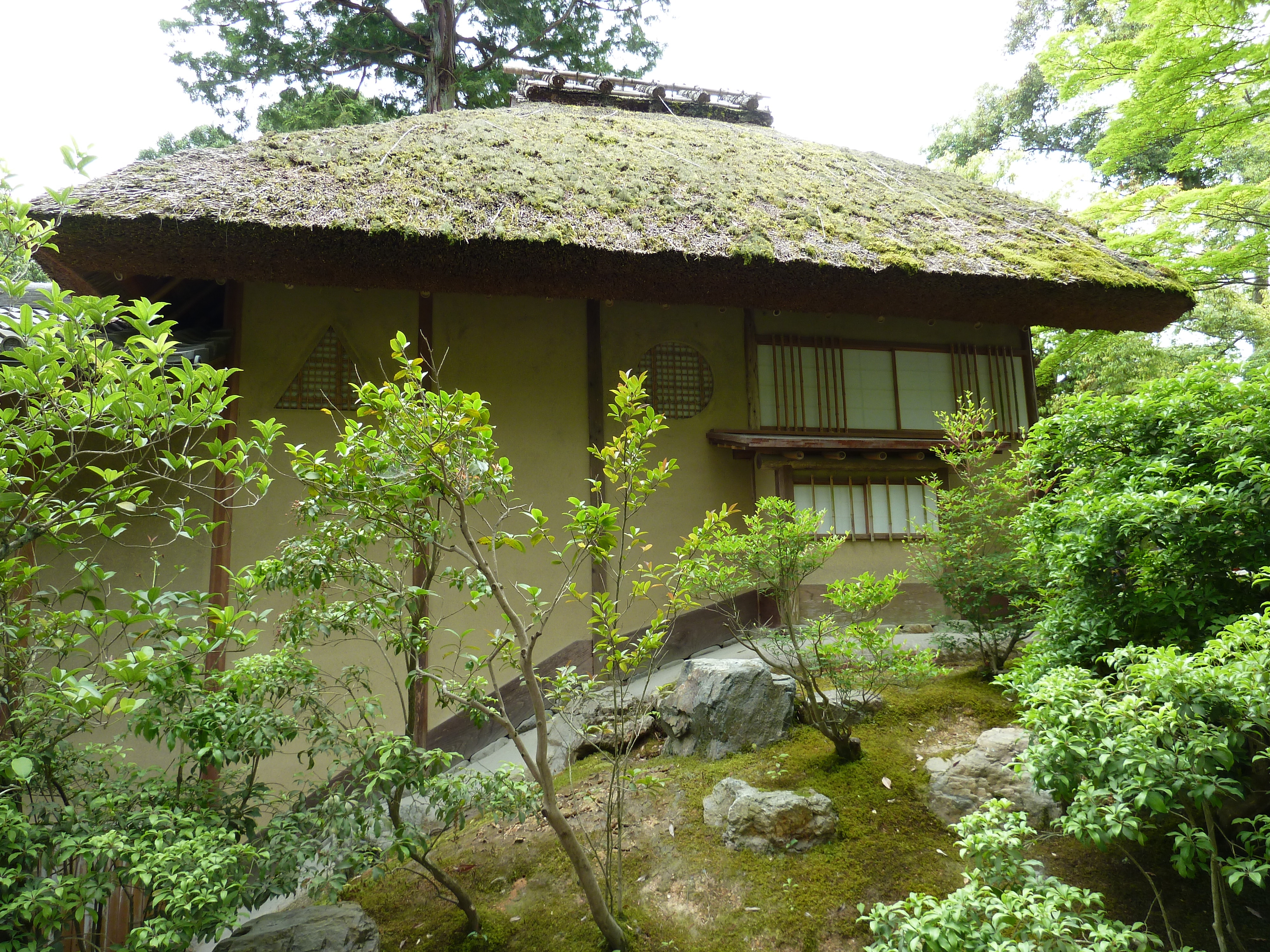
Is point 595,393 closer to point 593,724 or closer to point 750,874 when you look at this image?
point 593,724

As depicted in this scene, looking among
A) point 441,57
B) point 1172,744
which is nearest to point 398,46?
point 441,57

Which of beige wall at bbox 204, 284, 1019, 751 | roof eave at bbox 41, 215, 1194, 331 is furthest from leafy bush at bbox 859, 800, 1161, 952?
roof eave at bbox 41, 215, 1194, 331

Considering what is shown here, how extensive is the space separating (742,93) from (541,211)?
6116mm

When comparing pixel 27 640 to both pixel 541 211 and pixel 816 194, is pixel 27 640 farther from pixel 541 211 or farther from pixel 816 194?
pixel 816 194

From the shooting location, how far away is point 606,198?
604cm

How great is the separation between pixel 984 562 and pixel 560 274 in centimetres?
367

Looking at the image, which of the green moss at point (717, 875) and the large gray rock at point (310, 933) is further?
the green moss at point (717, 875)

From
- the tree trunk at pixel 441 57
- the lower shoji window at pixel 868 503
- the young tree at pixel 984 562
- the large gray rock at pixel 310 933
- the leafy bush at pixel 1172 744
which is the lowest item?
the large gray rock at pixel 310 933

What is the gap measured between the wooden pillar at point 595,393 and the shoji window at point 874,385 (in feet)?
4.88

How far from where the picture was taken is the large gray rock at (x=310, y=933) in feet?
10.6

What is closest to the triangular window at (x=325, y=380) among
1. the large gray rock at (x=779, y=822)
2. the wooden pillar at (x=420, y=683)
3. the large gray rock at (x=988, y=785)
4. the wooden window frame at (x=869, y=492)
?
the wooden pillar at (x=420, y=683)

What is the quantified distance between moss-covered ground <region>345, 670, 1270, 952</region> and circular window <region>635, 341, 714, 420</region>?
3.11m

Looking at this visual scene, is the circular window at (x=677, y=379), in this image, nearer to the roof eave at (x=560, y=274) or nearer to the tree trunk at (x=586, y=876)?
the roof eave at (x=560, y=274)

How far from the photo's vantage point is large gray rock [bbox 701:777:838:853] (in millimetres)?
3771
